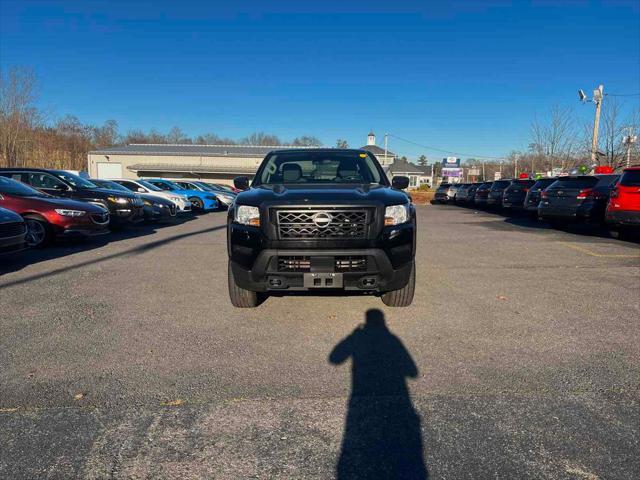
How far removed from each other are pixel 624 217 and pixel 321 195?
8136 millimetres

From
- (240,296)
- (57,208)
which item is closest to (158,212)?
(57,208)

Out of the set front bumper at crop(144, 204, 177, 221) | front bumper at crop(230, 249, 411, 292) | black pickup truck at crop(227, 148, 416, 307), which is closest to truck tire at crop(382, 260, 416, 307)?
black pickup truck at crop(227, 148, 416, 307)

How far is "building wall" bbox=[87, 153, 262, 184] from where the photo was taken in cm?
4866

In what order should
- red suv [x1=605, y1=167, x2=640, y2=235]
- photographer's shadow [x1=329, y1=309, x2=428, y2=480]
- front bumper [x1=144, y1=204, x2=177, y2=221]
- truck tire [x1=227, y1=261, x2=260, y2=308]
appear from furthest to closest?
front bumper [x1=144, y1=204, x2=177, y2=221] → red suv [x1=605, y1=167, x2=640, y2=235] → truck tire [x1=227, y1=261, x2=260, y2=308] → photographer's shadow [x1=329, y1=309, x2=428, y2=480]

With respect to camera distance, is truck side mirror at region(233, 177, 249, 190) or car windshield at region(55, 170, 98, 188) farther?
car windshield at region(55, 170, 98, 188)

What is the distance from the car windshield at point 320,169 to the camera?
217 inches

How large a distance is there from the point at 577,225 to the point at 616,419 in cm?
1424

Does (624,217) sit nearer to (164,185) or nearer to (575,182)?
(575,182)

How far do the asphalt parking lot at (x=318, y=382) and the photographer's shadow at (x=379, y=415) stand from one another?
0.01 meters

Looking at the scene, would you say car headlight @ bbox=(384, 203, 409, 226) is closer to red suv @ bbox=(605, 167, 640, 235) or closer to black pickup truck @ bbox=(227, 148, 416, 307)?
black pickup truck @ bbox=(227, 148, 416, 307)

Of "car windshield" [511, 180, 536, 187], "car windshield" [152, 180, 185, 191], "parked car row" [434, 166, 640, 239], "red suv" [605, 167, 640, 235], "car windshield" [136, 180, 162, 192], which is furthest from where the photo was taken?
"car windshield" [152, 180, 185, 191]

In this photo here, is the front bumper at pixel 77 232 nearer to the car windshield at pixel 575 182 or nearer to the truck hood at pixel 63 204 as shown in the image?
the truck hood at pixel 63 204

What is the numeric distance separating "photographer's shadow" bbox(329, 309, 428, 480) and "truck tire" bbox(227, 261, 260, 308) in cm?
126

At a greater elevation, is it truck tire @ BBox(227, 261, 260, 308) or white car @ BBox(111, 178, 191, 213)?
white car @ BBox(111, 178, 191, 213)
